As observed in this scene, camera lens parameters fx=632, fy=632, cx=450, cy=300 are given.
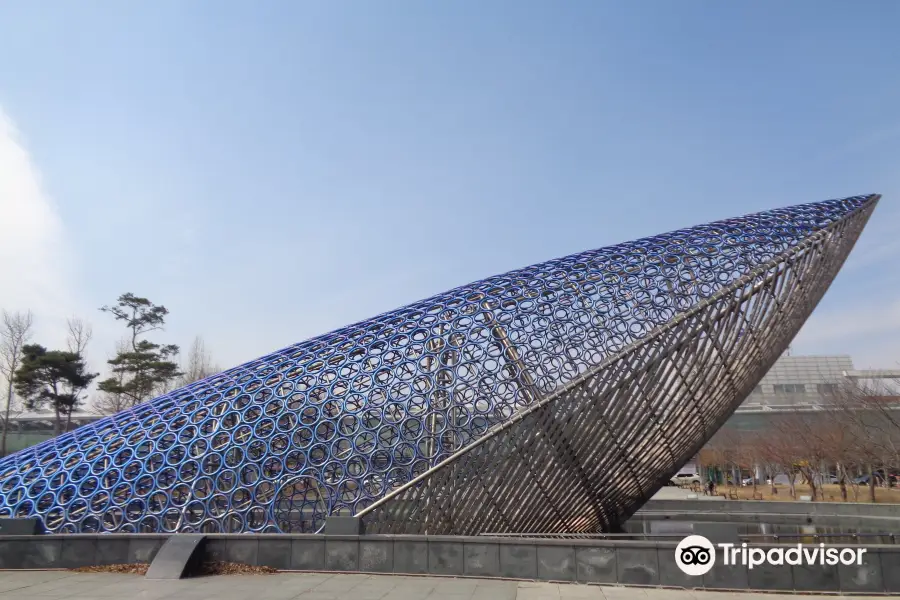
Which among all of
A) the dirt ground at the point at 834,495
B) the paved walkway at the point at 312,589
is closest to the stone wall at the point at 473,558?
the paved walkway at the point at 312,589

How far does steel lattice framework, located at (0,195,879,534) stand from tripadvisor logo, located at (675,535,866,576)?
434cm

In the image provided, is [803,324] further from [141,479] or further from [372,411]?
[141,479]

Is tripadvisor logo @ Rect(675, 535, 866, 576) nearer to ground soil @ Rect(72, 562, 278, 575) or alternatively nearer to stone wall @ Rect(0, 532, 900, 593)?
stone wall @ Rect(0, 532, 900, 593)

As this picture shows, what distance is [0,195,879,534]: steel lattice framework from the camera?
547 inches

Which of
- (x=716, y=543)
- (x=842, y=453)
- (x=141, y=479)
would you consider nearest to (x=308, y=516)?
(x=141, y=479)

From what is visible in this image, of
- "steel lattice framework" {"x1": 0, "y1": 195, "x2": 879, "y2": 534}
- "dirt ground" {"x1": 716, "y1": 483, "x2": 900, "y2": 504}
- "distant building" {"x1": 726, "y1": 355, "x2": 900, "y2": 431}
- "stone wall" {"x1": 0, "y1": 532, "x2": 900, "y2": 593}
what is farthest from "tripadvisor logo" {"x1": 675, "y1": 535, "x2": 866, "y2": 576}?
"distant building" {"x1": 726, "y1": 355, "x2": 900, "y2": 431}

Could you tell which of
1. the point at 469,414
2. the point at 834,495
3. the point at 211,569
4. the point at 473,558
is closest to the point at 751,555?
the point at 473,558

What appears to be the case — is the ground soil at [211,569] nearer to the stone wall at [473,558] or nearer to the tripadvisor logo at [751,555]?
the stone wall at [473,558]

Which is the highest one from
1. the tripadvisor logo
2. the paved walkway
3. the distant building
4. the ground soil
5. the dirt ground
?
the distant building

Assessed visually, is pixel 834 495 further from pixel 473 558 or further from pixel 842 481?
pixel 473 558

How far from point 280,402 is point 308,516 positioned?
2895 millimetres

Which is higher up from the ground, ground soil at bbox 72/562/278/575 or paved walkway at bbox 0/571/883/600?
ground soil at bbox 72/562/278/575

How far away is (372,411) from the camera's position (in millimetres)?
14914

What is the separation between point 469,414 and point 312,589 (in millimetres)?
5132
